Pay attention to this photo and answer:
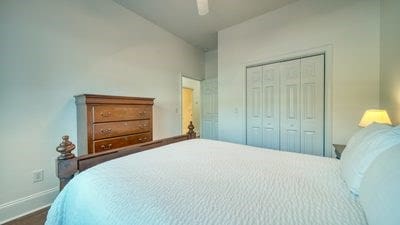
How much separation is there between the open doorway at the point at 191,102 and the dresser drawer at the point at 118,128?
9.60 ft

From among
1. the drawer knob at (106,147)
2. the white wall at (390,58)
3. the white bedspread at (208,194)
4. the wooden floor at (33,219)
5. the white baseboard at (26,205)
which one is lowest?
the wooden floor at (33,219)

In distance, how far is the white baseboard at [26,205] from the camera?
1774 mm

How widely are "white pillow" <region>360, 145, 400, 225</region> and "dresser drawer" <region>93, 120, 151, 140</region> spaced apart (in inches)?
95.6

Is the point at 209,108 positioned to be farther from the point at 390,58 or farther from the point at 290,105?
the point at 390,58

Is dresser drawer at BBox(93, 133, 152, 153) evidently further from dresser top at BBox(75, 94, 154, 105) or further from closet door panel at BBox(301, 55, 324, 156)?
closet door panel at BBox(301, 55, 324, 156)

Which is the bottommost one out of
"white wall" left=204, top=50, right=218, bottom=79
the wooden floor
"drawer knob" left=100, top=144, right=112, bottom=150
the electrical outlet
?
the wooden floor

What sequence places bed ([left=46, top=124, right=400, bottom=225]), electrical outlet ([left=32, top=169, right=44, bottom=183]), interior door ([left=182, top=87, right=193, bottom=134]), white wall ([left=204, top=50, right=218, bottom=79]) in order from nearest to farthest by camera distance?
bed ([left=46, top=124, right=400, bottom=225]) → electrical outlet ([left=32, top=169, right=44, bottom=183]) → white wall ([left=204, top=50, right=218, bottom=79]) → interior door ([left=182, top=87, right=193, bottom=134])

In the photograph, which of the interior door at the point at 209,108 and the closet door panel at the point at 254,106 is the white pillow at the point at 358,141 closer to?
the closet door panel at the point at 254,106

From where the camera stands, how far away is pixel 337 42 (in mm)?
2416

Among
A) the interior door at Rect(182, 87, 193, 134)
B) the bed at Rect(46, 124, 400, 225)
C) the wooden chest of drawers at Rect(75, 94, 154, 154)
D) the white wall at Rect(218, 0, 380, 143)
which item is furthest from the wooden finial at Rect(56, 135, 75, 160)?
the interior door at Rect(182, 87, 193, 134)

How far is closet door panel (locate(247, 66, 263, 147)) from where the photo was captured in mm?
3242

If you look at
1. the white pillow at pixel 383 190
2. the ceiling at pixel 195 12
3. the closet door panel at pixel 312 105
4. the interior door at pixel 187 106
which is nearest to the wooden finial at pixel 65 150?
the white pillow at pixel 383 190

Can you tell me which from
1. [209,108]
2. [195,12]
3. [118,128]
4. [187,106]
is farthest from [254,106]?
[187,106]

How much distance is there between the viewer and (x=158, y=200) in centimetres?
74
